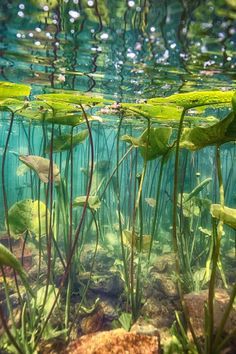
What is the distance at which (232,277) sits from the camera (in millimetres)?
9953

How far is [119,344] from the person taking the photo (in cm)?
436

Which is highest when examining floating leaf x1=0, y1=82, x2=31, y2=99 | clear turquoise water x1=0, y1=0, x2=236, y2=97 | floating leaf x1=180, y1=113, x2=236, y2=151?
clear turquoise water x1=0, y1=0, x2=236, y2=97

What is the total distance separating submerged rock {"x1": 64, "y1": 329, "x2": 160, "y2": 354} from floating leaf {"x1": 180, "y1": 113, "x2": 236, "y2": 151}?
2.86 meters

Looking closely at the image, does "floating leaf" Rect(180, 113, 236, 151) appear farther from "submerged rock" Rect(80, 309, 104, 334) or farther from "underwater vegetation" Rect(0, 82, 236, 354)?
"submerged rock" Rect(80, 309, 104, 334)

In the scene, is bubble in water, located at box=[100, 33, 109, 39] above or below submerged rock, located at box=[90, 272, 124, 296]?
above

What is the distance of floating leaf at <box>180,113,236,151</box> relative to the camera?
3.92 m

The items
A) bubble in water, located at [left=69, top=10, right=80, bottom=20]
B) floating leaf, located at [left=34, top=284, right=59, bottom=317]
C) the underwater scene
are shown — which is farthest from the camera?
floating leaf, located at [left=34, top=284, right=59, bottom=317]

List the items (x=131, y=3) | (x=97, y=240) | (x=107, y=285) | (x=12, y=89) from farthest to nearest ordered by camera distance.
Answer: (x=107, y=285) < (x=97, y=240) < (x=131, y=3) < (x=12, y=89)

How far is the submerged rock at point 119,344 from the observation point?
4.29 meters

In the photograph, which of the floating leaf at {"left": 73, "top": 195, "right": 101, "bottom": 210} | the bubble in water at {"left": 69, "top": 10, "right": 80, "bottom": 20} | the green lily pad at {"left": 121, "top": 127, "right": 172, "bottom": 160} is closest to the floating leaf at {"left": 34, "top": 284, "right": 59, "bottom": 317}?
the floating leaf at {"left": 73, "top": 195, "right": 101, "bottom": 210}

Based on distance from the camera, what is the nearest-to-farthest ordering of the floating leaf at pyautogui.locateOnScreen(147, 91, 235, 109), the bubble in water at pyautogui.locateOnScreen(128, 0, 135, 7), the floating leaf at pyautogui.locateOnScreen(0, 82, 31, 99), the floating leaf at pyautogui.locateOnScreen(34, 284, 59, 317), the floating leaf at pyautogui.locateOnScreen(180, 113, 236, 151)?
1. the floating leaf at pyautogui.locateOnScreen(180, 113, 236, 151)
2. the floating leaf at pyautogui.locateOnScreen(147, 91, 235, 109)
3. the floating leaf at pyautogui.locateOnScreen(0, 82, 31, 99)
4. the bubble in water at pyautogui.locateOnScreen(128, 0, 135, 7)
5. the floating leaf at pyautogui.locateOnScreen(34, 284, 59, 317)

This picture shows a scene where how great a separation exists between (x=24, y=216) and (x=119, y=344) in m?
2.67

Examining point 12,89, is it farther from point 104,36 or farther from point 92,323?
point 92,323

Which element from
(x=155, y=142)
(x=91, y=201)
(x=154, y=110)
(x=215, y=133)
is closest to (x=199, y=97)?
(x=215, y=133)
